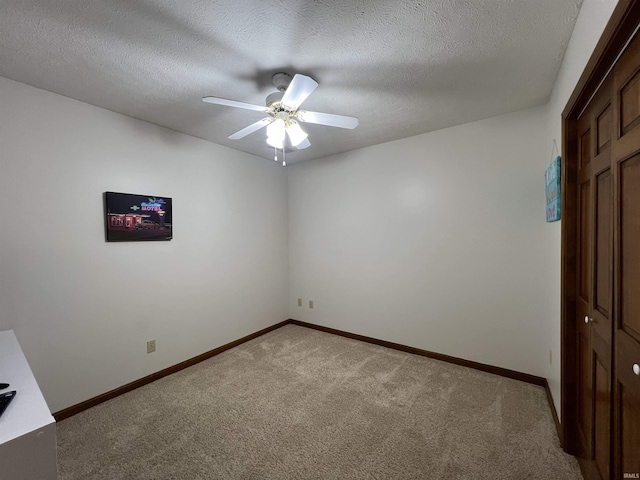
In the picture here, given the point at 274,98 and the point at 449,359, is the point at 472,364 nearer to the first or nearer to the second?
the point at 449,359

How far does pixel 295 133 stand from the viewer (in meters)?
2.09

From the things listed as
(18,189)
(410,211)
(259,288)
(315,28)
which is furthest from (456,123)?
(18,189)

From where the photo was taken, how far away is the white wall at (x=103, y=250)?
76.2 inches

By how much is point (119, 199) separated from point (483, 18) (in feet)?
9.36

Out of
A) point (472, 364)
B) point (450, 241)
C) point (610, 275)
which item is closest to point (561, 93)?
point (610, 275)

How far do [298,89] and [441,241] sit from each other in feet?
6.98

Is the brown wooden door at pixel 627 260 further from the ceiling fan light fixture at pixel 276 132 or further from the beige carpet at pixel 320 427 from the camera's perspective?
the ceiling fan light fixture at pixel 276 132

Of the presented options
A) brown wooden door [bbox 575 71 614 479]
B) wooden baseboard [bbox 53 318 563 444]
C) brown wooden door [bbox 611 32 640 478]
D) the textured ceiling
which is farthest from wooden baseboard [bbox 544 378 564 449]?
the textured ceiling

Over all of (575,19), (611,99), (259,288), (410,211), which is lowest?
(259,288)

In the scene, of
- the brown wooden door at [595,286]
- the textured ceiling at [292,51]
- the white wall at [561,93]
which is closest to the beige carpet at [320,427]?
→ the brown wooden door at [595,286]

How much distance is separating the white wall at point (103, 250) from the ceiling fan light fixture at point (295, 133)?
56.0 inches

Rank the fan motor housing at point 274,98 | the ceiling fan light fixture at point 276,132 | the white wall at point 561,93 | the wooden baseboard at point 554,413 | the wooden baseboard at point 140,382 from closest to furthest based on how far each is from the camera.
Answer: the white wall at point 561,93
the wooden baseboard at point 554,413
the fan motor housing at point 274,98
the ceiling fan light fixture at point 276,132
the wooden baseboard at point 140,382

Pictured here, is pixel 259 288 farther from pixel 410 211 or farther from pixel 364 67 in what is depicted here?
pixel 364 67

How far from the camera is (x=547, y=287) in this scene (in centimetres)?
235
